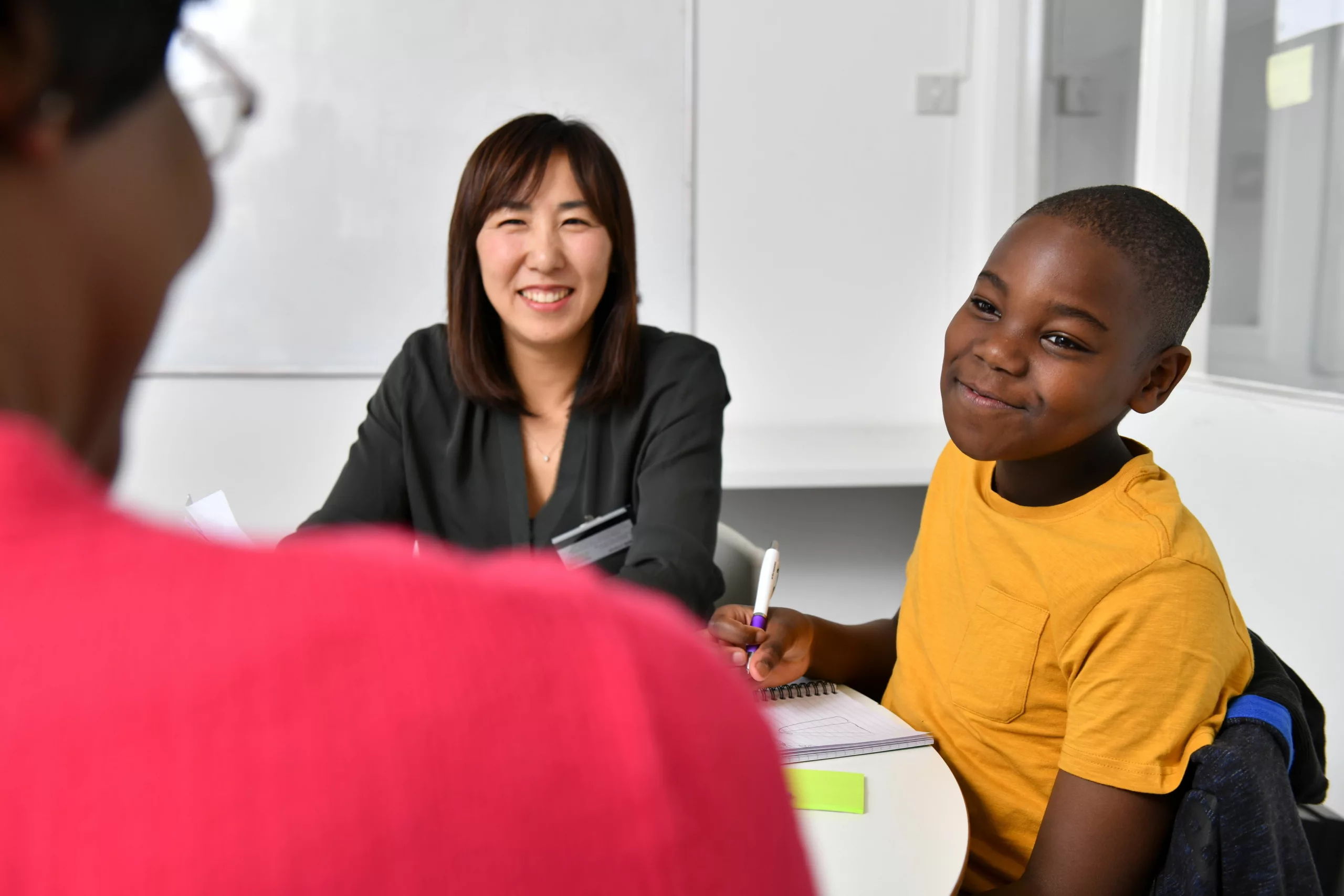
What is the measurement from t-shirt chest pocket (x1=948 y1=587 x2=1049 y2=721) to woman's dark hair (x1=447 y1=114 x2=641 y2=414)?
2.49 feet

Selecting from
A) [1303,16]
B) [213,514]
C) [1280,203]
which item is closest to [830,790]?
[213,514]

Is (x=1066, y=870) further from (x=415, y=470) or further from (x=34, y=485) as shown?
(x=415, y=470)

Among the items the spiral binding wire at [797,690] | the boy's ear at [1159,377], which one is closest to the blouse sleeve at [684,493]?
the spiral binding wire at [797,690]

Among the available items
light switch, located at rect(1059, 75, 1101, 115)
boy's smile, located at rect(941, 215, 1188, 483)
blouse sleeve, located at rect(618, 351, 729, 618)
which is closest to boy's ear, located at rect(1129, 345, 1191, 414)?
boy's smile, located at rect(941, 215, 1188, 483)

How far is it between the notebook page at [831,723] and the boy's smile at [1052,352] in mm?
322

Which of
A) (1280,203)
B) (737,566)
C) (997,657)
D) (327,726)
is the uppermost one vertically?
(1280,203)

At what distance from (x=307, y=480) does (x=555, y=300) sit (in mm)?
1649

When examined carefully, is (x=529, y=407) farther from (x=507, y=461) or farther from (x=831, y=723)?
(x=831, y=723)

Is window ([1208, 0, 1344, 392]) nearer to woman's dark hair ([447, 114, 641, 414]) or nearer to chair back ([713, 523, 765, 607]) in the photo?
chair back ([713, 523, 765, 607])

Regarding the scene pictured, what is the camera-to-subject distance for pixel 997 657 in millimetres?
1110

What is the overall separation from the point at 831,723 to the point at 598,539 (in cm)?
59

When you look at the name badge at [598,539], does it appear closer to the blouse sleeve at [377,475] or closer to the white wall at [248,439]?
the blouse sleeve at [377,475]

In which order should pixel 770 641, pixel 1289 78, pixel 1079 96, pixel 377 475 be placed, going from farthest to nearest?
pixel 1079 96 < pixel 1289 78 < pixel 377 475 < pixel 770 641

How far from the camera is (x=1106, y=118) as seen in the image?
260 centimetres
